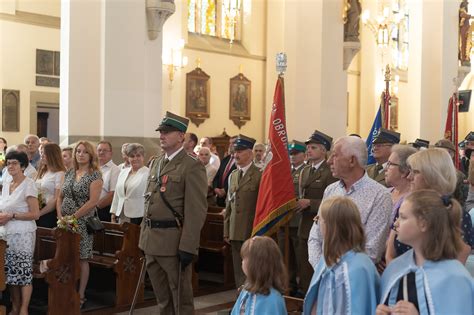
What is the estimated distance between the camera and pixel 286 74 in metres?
14.2

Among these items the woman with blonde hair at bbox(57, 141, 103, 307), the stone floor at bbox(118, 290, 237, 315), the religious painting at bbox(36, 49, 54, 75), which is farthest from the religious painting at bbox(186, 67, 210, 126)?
the woman with blonde hair at bbox(57, 141, 103, 307)

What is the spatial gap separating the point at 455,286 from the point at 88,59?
845 centimetres

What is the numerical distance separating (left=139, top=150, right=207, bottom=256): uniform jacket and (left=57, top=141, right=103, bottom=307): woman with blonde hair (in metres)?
1.31

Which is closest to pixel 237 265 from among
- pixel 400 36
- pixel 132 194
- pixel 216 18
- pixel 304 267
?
pixel 304 267

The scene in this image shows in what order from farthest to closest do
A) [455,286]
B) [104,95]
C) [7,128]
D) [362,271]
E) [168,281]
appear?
[7,128], [104,95], [168,281], [362,271], [455,286]

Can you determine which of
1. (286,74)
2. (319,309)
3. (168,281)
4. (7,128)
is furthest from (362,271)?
(7,128)

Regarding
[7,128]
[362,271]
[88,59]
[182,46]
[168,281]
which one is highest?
[182,46]

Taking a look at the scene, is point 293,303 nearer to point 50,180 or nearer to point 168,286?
point 168,286

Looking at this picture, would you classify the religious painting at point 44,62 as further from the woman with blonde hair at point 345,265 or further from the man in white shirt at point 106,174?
the woman with blonde hair at point 345,265

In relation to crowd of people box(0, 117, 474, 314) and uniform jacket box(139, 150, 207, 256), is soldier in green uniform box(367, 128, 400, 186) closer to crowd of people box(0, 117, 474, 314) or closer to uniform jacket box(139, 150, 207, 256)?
crowd of people box(0, 117, 474, 314)

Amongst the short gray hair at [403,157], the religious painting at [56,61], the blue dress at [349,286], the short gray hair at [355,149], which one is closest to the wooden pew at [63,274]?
the short gray hair at [355,149]

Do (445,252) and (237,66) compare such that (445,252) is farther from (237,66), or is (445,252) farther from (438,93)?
(438,93)

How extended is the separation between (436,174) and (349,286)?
0.81 metres

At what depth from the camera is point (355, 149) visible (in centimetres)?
409
